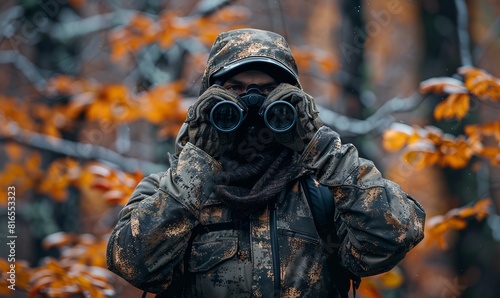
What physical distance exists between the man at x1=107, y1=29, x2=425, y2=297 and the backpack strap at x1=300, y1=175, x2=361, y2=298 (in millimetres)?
13

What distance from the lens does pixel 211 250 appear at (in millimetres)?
2742

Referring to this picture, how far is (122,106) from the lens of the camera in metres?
6.80

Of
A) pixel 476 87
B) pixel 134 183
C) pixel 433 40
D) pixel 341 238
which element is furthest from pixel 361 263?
pixel 433 40

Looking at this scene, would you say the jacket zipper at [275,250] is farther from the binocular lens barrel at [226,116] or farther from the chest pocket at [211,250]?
the binocular lens barrel at [226,116]

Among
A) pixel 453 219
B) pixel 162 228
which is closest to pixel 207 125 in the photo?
pixel 162 228

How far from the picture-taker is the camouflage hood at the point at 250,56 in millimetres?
2969

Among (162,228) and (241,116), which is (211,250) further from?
(241,116)

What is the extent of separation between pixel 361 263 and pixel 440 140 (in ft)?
7.88

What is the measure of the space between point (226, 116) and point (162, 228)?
0.51m

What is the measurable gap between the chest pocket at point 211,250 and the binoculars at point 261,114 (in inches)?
16.5

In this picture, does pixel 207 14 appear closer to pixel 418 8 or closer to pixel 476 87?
pixel 418 8

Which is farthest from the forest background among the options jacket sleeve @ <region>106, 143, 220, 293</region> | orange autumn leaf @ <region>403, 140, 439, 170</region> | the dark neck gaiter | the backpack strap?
the backpack strap

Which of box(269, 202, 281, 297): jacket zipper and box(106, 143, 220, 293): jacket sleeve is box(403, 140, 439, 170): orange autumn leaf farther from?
box(106, 143, 220, 293): jacket sleeve

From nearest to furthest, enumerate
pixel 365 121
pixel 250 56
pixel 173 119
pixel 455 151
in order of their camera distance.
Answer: pixel 250 56
pixel 455 151
pixel 173 119
pixel 365 121
